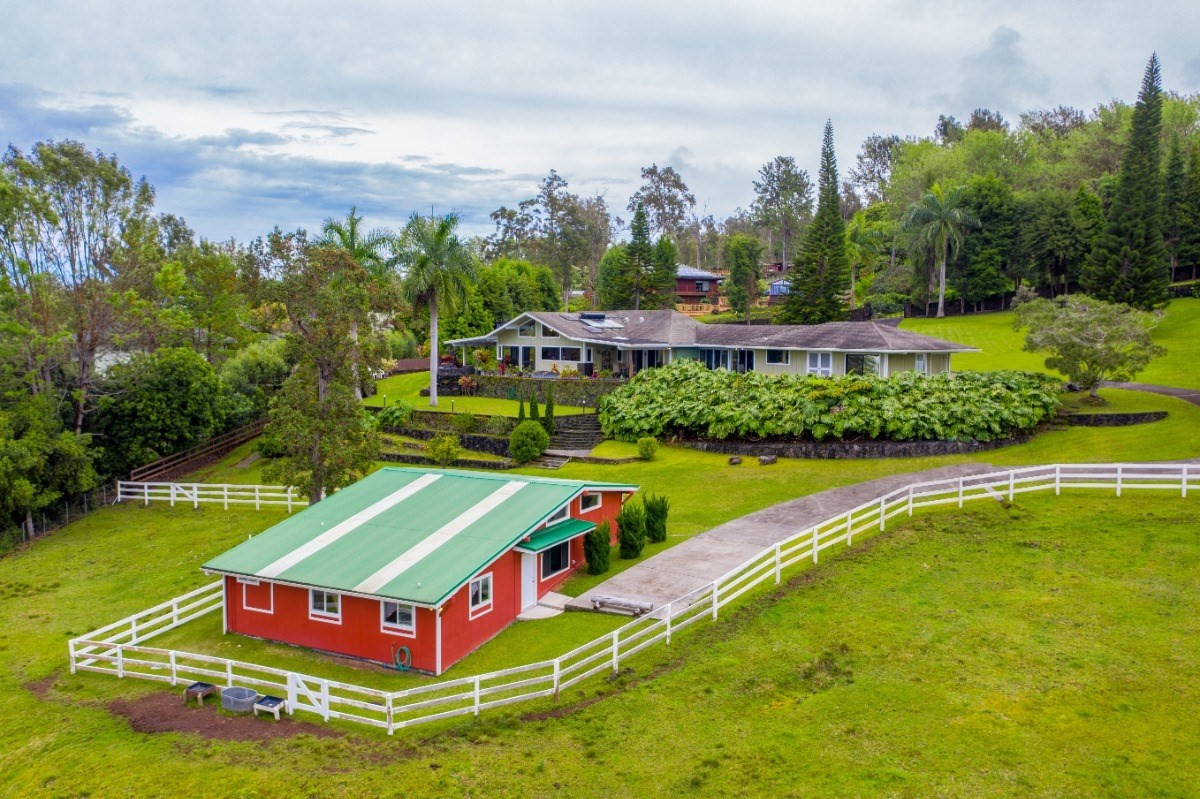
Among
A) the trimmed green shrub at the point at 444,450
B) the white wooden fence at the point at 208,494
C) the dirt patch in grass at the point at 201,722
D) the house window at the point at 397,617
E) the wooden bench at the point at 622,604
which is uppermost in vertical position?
the trimmed green shrub at the point at 444,450

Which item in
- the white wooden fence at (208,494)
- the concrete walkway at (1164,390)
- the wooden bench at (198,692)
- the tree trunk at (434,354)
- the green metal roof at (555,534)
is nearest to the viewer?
the wooden bench at (198,692)

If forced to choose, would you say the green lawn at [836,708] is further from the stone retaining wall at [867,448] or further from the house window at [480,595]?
the stone retaining wall at [867,448]

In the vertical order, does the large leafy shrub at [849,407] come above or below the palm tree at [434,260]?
below

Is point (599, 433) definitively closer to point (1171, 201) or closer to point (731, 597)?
point (731, 597)

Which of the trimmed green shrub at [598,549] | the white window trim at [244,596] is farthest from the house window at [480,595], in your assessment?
the white window trim at [244,596]

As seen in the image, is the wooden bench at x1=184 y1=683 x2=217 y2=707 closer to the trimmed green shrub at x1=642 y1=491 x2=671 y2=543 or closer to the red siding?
the red siding
